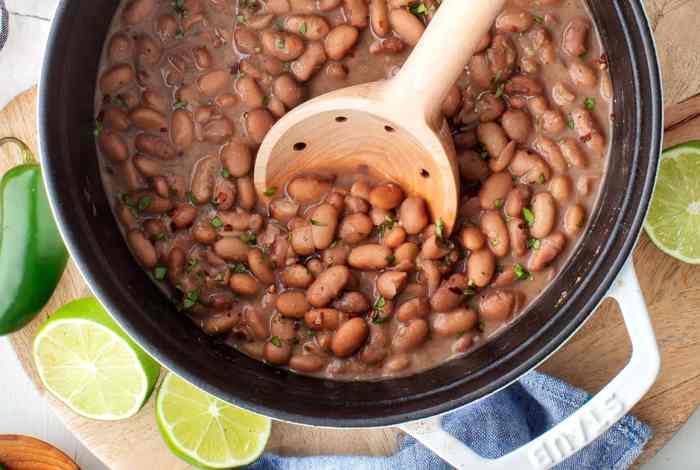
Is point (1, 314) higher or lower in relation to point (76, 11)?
lower

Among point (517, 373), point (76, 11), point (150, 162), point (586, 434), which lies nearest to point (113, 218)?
point (150, 162)

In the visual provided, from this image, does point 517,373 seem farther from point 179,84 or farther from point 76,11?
point 76,11

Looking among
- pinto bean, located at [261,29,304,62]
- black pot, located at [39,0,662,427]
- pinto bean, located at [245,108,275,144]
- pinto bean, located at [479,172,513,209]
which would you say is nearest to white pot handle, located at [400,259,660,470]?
black pot, located at [39,0,662,427]

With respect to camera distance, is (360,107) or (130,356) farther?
(130,356)

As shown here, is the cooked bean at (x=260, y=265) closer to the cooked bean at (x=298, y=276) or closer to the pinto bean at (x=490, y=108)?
the cooked bean at (x=298, y=276)

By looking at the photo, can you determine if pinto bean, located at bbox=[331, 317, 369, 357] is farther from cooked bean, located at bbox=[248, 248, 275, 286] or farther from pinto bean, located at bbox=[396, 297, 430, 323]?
cooked bean, located at bbox=[248, 248, 275, 286]

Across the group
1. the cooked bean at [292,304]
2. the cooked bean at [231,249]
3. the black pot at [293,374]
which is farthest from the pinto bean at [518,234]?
the cooked bean at [231,249]

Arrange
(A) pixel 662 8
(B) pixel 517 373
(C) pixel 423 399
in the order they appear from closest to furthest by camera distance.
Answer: (B) pixel 517 373 → (C) pixel 423 399 → (A) pixel 662 8

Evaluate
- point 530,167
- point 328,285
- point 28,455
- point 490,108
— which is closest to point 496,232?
point 530,167
